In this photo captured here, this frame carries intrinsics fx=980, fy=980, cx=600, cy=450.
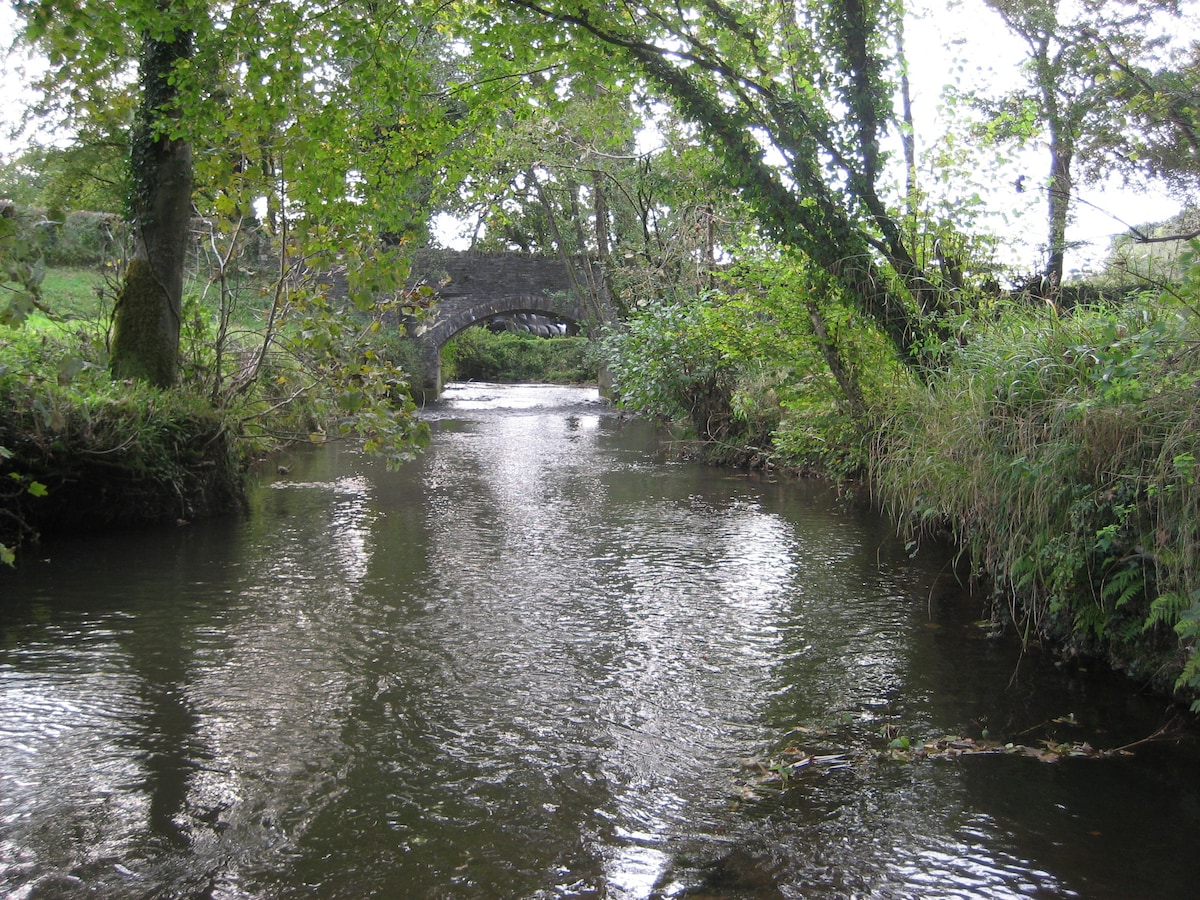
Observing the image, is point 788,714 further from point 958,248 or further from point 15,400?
point 15,400

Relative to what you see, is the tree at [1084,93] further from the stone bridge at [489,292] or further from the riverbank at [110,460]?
the stone bridge at [489,292]

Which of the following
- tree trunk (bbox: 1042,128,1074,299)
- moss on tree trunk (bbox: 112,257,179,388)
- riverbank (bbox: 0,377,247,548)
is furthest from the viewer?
moss on tree trunk (bbox: 112,257,179,388)

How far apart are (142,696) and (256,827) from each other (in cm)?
166

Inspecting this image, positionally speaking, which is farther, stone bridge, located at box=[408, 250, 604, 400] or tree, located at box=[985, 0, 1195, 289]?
stone bridge, located at box=[408, 250, 604, 400]

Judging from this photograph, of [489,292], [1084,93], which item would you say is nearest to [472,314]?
[489,292]

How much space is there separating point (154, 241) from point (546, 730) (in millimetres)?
7580

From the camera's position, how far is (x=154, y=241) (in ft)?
32.3

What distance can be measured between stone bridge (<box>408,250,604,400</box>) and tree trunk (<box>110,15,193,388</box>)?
63.5 feet

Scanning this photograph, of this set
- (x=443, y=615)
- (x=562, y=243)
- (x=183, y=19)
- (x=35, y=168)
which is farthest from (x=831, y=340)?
(x=562, y=243)

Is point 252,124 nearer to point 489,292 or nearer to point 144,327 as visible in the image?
point 144,327

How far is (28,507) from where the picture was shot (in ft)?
26.2

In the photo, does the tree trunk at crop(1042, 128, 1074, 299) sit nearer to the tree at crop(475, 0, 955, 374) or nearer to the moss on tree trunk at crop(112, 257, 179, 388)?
the tree at crop(475, 0, 955, 374)

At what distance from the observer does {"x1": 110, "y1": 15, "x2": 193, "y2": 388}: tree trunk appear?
9.77 metres

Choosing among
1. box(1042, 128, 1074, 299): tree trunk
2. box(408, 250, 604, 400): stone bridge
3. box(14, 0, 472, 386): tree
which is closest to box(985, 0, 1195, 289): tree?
box(1042, 128, 1074, 299): tree trunk
